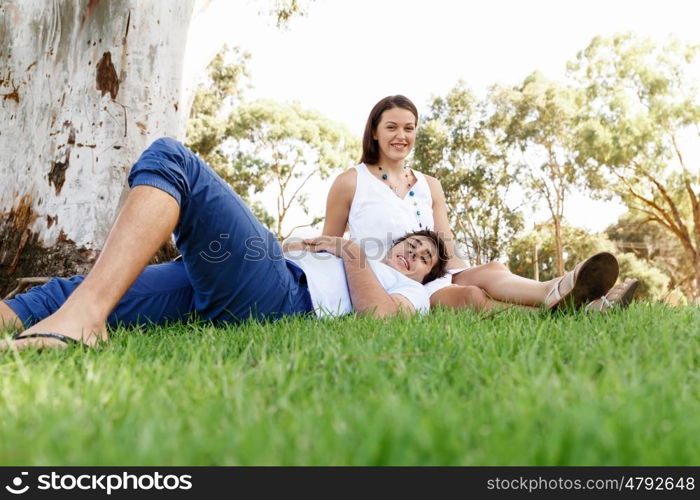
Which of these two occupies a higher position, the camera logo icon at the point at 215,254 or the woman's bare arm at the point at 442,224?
the woman's bare arm at the point at 442,224

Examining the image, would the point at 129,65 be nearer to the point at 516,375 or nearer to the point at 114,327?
the point at 114,327

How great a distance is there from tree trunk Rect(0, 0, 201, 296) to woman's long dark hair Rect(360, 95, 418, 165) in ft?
5.08

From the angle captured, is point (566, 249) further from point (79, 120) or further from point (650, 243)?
point (79, 120)

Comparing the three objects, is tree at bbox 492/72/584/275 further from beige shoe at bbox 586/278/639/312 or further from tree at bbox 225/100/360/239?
beige shoe at bbox 586/278/639/312

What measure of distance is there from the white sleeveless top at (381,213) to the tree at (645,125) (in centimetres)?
1612

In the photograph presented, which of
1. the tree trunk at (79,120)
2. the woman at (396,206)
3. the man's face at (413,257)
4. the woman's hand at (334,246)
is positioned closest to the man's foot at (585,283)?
the woman at (396,206)

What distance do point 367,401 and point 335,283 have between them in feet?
6.54

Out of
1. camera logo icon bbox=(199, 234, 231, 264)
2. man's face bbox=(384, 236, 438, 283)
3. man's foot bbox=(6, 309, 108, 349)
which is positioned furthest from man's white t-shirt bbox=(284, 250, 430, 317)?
man's foot bbox=(6, 309, 108, 349)

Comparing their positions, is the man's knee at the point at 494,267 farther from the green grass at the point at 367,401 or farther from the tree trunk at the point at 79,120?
the tree trunk at the point at 79,120

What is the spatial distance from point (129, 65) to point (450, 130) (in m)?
19.8

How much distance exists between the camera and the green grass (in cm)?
100

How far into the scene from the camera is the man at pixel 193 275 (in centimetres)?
223

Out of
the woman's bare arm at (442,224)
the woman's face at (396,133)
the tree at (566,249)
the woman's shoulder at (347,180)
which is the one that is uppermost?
the woman's face at (396,133)
